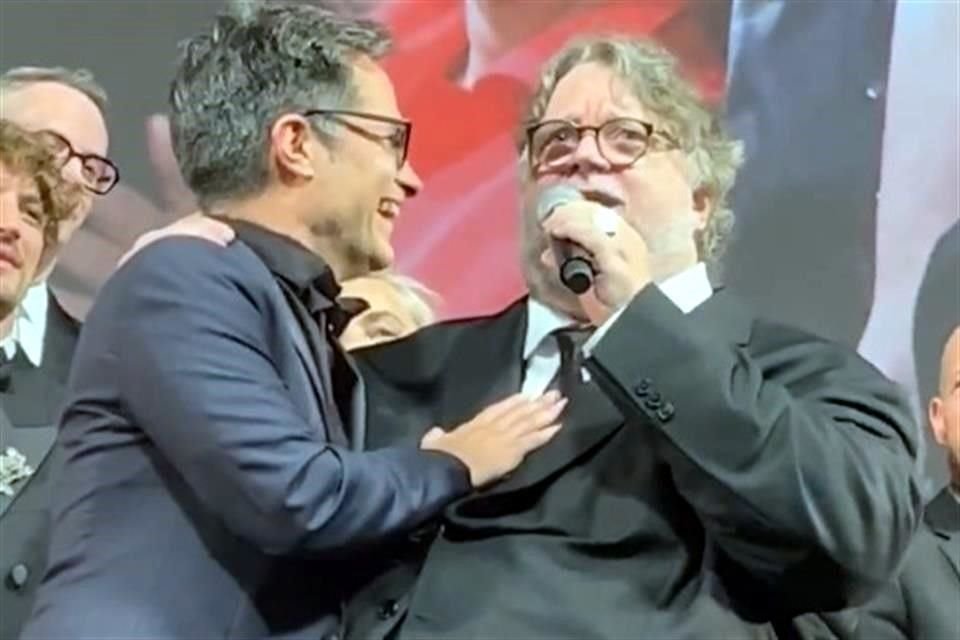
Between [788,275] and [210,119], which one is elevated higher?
[210,119]

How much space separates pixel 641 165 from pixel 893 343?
841mm

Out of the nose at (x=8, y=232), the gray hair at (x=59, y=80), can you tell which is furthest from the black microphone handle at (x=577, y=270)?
the gray hair at (x=59, y=80)

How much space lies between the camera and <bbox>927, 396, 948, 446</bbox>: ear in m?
1.95

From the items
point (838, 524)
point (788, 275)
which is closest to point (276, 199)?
point (838, 524)

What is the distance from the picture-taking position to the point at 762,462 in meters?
1.19

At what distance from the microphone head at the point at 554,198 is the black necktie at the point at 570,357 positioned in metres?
0.10

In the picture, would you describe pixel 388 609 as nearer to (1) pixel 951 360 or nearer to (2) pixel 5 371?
(2) pixel 5 371

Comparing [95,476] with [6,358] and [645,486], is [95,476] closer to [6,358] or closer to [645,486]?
[645,486]

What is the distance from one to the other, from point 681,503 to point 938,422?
0.78 metres

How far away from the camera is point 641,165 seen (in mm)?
1378

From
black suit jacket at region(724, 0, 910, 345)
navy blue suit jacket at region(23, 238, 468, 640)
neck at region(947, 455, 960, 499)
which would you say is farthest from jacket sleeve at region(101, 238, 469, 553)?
black suit jacket at region(724, 0, 910, 345)

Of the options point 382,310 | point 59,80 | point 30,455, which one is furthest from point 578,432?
point 59,80

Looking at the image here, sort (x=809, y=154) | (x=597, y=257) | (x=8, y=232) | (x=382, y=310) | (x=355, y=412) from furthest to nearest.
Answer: (x=809, y=154), (x=382, y=310), (x=8, y=232), (x=355, y=412), (x=597, y=257)

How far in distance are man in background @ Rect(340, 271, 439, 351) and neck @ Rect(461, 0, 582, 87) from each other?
0.30 meters
